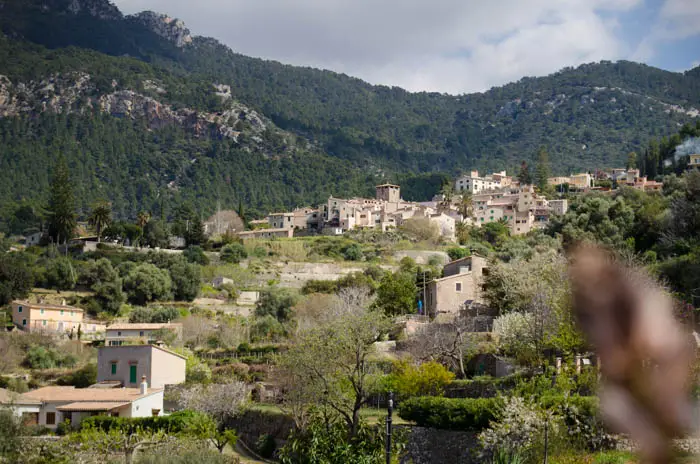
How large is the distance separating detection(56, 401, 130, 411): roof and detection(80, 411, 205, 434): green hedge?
175cm

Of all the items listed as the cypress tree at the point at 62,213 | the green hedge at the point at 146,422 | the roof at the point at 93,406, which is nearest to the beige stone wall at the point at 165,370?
the roof at the point at 93,406

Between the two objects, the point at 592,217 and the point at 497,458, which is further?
the point at 592,217

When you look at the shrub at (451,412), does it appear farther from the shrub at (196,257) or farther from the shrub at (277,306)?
the shrub at (196,257)

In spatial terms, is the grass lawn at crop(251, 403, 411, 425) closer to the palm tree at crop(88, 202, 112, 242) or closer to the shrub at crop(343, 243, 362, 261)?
the shrub at crop(343, 243, 362, 261)

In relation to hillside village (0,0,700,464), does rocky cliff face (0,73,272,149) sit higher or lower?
higher

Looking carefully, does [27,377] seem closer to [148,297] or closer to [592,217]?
[148,297]

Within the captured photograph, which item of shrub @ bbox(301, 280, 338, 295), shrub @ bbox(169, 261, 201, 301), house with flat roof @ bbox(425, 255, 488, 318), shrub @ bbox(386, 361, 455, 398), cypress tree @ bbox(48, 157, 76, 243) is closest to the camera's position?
shrub @ bbox(386, 361, 455, 398)

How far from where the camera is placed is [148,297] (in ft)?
231

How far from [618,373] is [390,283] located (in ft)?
171

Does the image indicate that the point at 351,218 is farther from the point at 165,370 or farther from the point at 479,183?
the point at 165,370

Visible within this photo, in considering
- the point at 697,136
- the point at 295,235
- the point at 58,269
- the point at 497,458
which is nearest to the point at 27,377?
the point at 58,269

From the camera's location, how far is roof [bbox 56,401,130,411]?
36.0m

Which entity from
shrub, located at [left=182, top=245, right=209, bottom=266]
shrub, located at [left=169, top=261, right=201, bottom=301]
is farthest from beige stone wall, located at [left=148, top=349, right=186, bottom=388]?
shrub, located at [left=182, top=245, right=209, bottom=266]

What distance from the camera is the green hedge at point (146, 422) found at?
32.6 metres
